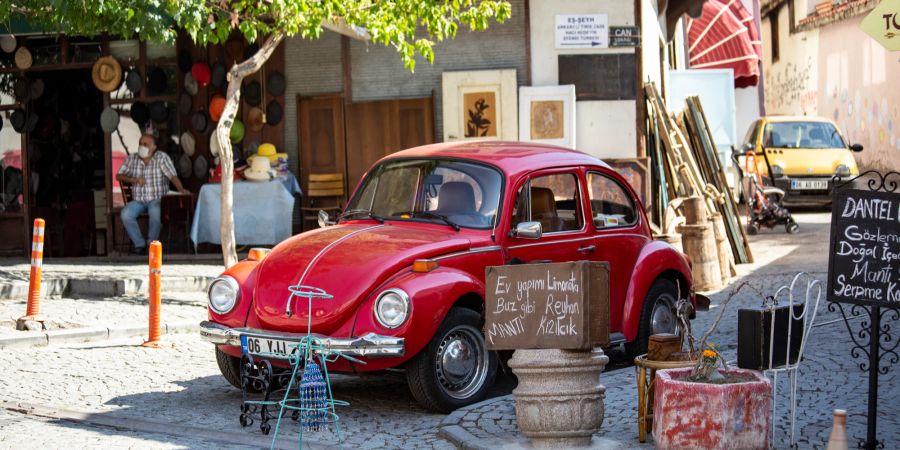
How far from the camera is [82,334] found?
38.4 ft

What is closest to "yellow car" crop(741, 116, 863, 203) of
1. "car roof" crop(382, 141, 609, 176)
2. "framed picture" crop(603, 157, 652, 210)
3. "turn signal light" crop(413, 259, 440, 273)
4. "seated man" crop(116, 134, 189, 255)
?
"framed picture" crop(603, 157, 652, 210)

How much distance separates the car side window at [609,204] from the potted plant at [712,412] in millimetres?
3366

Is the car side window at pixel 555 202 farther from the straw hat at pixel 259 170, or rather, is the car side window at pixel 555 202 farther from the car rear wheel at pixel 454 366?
the straw hat at pixel 259 170

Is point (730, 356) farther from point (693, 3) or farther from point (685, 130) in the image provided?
point (693, 3)

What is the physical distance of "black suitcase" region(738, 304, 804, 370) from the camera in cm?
673

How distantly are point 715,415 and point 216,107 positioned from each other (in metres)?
13.1

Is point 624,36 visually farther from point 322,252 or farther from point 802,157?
point 322,252

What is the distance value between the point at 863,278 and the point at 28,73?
1515 centimetres

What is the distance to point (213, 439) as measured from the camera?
7535 mm

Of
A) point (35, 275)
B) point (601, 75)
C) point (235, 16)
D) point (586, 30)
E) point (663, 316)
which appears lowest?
point (663, 316)

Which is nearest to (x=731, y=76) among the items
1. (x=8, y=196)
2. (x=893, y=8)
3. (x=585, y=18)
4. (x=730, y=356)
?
(x=585, y=18)

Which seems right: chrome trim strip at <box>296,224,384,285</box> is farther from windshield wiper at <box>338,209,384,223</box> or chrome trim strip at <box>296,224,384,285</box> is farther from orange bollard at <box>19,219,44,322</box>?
orange bollard at <box>19,219,44,322</box>

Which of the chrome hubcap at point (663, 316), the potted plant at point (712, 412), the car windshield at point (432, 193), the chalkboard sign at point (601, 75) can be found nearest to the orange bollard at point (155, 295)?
the car windshield at point (432, 193)

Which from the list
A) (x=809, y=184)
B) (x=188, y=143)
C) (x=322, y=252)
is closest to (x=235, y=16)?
(x=188, y=143)
